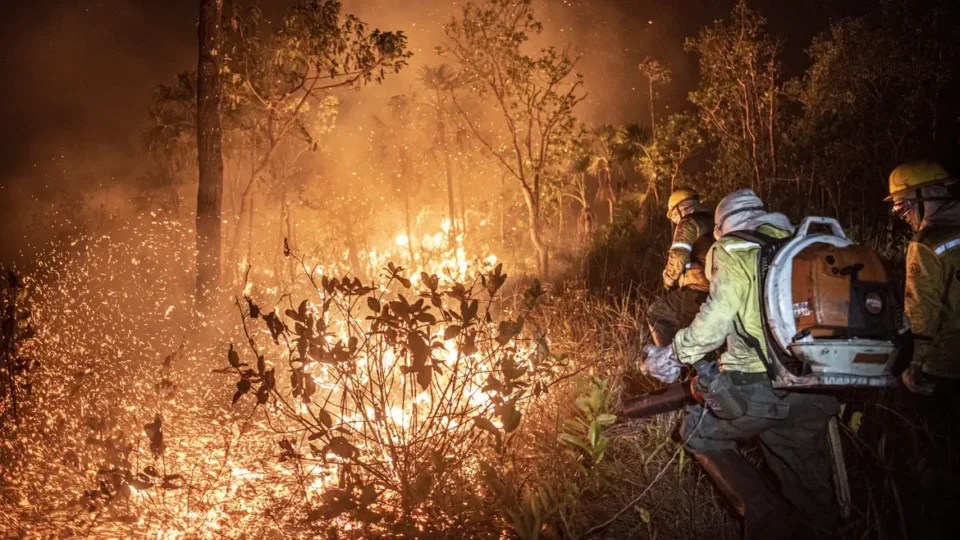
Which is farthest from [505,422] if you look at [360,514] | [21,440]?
[21,440]

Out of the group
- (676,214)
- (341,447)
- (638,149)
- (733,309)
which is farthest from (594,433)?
(638,149)

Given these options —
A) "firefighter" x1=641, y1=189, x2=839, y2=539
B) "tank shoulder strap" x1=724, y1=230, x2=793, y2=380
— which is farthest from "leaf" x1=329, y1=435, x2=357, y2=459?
"tank shoulder strap" x1=724, y1=230, x2=793, y2=380

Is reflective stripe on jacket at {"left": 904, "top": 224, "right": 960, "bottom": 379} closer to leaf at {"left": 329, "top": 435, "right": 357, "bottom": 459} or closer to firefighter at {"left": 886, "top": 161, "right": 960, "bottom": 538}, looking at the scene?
firefighter at {"left": 886, "top": 161, "right": 960, "bottom": 538}

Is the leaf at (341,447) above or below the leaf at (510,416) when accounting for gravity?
below

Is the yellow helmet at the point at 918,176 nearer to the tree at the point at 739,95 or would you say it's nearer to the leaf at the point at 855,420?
the leaf at the point at 855,420

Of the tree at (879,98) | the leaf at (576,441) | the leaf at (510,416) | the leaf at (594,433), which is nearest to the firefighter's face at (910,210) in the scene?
the leaf at (594,433)

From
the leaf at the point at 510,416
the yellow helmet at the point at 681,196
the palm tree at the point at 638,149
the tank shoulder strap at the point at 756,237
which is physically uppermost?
the palm tree at the point at 638,149

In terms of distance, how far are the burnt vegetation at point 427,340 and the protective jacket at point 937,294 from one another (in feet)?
1.51

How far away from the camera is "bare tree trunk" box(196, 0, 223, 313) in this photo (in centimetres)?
903

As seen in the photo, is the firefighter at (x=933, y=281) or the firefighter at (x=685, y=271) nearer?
the firefighter at (x=933, y=281)

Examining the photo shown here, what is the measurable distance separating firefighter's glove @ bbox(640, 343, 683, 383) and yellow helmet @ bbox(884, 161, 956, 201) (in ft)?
6.03

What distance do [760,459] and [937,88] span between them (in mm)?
14532

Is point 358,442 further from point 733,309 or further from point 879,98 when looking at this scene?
point 879,98

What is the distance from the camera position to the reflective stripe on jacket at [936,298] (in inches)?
138
